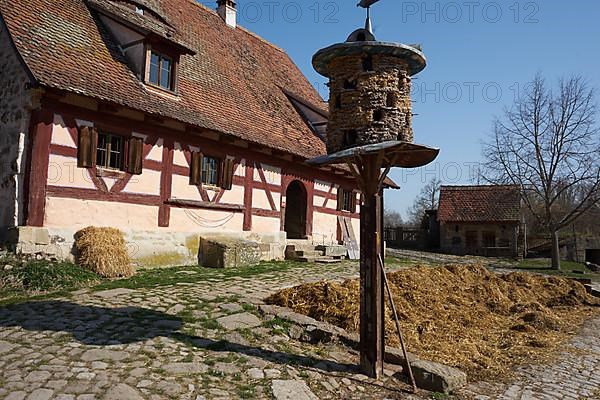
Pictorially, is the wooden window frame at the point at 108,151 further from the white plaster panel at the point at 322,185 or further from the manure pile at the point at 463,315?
the white plaster panel at the point at 322,185

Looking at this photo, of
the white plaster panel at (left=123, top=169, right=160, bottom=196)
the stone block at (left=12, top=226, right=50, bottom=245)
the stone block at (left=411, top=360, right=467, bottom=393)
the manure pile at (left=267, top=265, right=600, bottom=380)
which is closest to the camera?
the stone block at (left=411, top=360, right=467, bottom=393)

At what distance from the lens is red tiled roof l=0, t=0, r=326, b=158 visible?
8.92 meters

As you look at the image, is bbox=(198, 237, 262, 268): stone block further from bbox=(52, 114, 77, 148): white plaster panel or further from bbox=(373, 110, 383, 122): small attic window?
bbox=(373, 110, 383, 122): small attic window

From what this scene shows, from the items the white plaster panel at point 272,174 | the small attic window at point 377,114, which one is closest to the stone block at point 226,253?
the white plaster panel at point 272,174

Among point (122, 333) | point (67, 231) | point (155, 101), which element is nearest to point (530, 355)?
point (122, 333)

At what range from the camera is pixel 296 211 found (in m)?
16.6

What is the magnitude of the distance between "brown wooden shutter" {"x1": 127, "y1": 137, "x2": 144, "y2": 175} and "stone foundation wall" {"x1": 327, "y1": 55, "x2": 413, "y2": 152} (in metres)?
6.34

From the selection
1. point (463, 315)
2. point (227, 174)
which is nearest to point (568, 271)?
point (463, 315)

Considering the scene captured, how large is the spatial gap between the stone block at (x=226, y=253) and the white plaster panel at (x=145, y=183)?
189 centimetres

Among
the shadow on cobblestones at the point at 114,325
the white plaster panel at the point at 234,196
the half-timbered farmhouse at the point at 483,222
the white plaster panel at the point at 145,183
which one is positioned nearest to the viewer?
the shadow on cobblestones at the point at 114,325

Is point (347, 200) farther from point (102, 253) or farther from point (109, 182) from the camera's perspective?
point (102, 253)

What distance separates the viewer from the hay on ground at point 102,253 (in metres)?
8.52

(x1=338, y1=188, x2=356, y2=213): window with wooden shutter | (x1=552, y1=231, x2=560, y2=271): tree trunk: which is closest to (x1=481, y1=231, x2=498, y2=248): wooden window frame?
(x1=552, y1=231, x2=560, y2=271): tree trunk

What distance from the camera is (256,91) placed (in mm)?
15180
